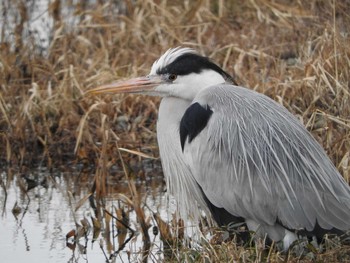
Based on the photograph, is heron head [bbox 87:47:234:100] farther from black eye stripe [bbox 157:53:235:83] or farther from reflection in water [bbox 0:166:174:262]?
reflection in water [bbox 0:166:174:262]

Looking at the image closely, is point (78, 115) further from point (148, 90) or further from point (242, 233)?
point (242, 233)

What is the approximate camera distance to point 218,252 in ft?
15.7

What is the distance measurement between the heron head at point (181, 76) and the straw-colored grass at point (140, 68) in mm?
703

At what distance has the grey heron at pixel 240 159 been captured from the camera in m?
5.05

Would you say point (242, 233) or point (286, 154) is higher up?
point (286, 154)

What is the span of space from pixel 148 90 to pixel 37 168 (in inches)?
73.1

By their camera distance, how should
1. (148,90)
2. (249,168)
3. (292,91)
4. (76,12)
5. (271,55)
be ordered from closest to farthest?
(249,168), (148,90), (292,91), (271,55), (76,12)

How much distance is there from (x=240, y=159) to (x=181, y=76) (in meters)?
0.64

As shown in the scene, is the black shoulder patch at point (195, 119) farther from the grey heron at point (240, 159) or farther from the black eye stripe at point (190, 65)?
the black eye stripe at point (190, 65)

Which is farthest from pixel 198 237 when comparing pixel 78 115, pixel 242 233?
pixel 78 115

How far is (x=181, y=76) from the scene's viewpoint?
5.54m

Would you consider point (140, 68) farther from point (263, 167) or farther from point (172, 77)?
point (263, 167)

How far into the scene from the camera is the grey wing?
16.5ft

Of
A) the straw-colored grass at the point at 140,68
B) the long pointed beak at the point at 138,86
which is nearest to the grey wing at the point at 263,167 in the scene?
the long pointed beak at the point at 138,86
